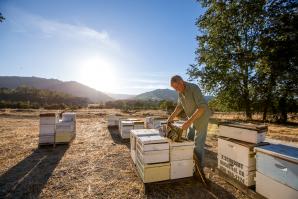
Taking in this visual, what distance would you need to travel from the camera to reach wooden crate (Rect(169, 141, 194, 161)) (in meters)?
4.69

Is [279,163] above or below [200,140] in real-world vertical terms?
below

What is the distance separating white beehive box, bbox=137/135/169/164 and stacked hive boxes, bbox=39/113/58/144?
579cm

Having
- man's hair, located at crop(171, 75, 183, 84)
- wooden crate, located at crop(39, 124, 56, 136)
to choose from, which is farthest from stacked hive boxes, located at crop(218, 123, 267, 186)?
wooden crate, located at crop(39, 124, 56, 136)

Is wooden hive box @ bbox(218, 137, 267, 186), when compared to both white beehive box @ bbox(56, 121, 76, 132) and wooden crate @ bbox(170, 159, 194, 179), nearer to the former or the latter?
wooden crate @ bbox(170, 159, 194, 179)

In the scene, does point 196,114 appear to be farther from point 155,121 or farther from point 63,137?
point 63,137

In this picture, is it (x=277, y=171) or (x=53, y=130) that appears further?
(x=53, y=130)

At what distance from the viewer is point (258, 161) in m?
4.04

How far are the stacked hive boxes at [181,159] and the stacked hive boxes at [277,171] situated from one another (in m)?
1.47

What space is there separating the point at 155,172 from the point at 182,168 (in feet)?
2.29

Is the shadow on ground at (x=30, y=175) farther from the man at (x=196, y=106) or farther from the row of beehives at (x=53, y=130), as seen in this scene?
the man at (x=196, y=106)

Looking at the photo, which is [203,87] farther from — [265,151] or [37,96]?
[37,96]

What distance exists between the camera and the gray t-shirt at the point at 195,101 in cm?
497

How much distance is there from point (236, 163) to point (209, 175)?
1249 mm

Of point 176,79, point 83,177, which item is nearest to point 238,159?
point 176,79
